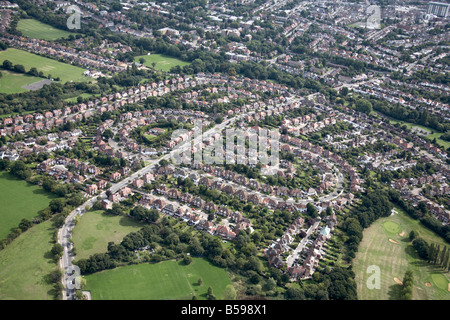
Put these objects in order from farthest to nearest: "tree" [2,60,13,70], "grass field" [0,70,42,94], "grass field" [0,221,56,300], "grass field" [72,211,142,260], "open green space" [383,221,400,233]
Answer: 1. "tree" [2,60,13,70]
2. "grass field" [0,70,42,94]
3. "open green space" [383,221,400,233]
4. "grass field" [72,211,142,260]
5. "grass field" [0,221,56,300]

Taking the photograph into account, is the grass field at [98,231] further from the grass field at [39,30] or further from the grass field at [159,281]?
the grass field at [39,30]

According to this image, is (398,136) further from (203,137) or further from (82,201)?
(82,201)

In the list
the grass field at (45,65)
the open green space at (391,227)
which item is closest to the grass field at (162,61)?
the grass field at (45,65)

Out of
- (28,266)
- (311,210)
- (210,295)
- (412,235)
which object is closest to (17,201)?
(28,266)

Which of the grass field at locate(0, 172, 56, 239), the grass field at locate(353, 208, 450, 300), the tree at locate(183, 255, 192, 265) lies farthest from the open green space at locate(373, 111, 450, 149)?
the grass field at locate(0, 172, 56, 239)

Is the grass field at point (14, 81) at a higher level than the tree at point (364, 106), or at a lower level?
lower

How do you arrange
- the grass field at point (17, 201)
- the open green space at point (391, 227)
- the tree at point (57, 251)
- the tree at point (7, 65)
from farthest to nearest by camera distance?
the tree at point (7, 65), the open green space at point (391, 227), the grass field at point (17, 201), the tree at point (57, 251)

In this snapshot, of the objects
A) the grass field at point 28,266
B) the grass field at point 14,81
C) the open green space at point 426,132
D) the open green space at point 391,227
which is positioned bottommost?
the grass field at point 28,266

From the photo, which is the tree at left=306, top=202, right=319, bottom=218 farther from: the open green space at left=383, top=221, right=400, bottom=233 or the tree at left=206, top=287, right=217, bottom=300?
the tree at left=206, top=287, right=217, bottom=300
